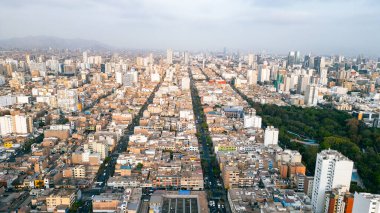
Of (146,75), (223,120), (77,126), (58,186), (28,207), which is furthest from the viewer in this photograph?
(146,75)

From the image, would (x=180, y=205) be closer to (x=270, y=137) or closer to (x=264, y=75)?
(x=270, y=137)

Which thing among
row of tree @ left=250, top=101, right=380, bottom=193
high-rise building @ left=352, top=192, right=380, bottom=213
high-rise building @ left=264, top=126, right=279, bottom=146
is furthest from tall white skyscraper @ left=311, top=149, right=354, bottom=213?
high-rise building @ left=264, top=126, right=279, bottom=146

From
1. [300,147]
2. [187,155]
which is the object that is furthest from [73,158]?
[300,147]

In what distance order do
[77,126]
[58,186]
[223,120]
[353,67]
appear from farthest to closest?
[353,67], [223,120], [77,126], [58,186]

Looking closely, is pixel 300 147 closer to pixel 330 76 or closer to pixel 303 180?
pixel 303 180

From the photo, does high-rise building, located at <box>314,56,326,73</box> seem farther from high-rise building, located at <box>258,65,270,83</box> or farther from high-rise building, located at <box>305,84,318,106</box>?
high-rise building, located at <box>305,84,318,106</box>

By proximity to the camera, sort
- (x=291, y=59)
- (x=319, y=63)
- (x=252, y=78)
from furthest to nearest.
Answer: (x=291, y=59)
(x=319, y=63)
(x=252, y=78)

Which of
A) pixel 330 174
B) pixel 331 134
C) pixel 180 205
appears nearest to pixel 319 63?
pixel 331 134
